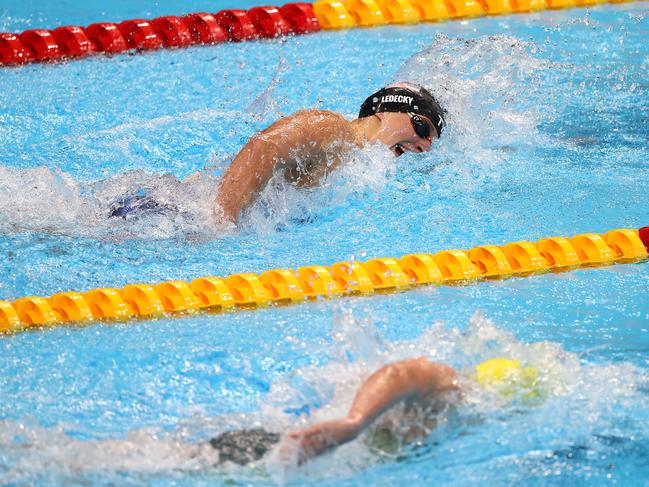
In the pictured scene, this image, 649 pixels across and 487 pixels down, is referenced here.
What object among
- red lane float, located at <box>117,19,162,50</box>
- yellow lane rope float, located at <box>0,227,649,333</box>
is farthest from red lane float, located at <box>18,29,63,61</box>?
yellow lane rope float, located at <box>0,227,649,333</box>

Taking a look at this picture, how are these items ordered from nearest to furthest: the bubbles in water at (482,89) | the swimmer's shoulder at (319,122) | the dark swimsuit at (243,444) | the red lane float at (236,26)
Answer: the dark swimsuit at (243,444) → the swimmer's shoulder at (319,122) → the bubbles in water at (482,89) → the red lane float at (236,26)

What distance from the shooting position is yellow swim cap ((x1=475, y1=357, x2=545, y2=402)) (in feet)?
7.82

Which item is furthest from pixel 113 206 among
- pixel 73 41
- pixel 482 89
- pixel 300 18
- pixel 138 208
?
pixel 300 18

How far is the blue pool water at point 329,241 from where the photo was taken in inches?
89.7

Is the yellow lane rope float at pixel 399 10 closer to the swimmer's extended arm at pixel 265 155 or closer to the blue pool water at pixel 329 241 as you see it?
the blue pool water at pixel 329 241

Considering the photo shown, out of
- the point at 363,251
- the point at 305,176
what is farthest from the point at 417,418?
the point at 305,176

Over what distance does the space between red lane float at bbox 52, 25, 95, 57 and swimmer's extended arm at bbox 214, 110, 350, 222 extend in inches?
88.4

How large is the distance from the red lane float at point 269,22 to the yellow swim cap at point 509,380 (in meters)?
3.66

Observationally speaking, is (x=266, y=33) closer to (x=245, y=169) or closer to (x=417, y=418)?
(x=245, y=169)

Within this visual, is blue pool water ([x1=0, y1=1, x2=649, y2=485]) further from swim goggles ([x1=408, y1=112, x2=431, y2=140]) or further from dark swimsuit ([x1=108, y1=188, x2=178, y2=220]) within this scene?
swim goggles ([x1=408, y1=112, x2=431, y2=140])

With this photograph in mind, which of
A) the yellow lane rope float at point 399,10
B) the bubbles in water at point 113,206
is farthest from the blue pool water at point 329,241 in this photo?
the yellow lane rope float at point 399,10

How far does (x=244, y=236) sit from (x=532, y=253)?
0.99m

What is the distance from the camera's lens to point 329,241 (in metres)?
3.50

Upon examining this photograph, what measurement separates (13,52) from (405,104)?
2.50 metres
